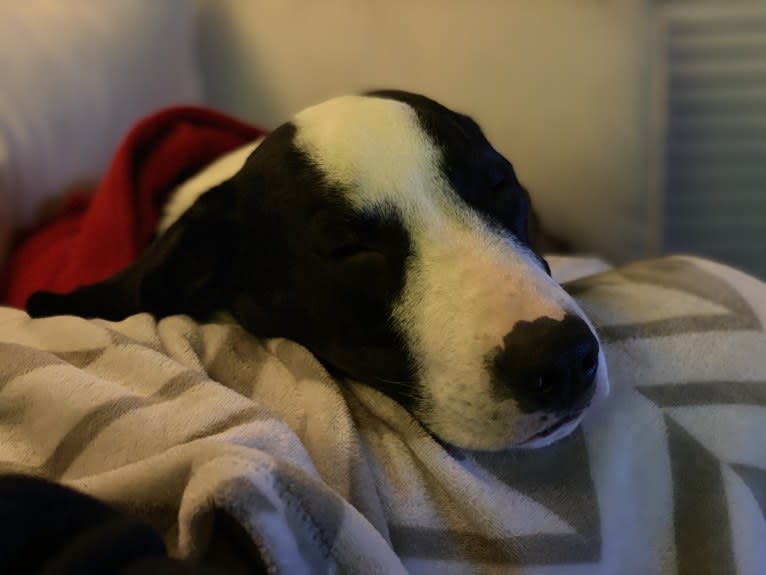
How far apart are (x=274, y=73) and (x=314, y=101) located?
0.10 m

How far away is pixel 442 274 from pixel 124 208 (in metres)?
0.60

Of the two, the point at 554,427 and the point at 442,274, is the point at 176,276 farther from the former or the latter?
the point at 554,427

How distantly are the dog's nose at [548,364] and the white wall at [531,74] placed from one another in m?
0.80

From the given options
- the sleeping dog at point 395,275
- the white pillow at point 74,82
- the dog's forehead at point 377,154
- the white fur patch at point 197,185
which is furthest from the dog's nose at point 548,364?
the white pillow at point 74,82

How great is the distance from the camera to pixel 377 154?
0.82 metres

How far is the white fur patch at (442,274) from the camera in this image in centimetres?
69

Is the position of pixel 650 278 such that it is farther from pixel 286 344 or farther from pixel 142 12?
pixel 142 12

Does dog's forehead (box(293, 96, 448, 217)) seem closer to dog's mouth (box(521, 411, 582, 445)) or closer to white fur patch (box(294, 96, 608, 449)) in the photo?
white fur patch (box(294, 96, 608, 449))

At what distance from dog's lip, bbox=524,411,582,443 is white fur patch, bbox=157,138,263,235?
61cm

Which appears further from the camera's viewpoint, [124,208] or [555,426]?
[124,208]

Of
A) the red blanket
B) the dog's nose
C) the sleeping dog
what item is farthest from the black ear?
the dog's nose

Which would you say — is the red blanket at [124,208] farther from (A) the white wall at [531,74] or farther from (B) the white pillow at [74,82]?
(A) the white wall at [531,74]

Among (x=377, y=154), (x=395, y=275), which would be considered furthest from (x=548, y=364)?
(x=377, y=154)

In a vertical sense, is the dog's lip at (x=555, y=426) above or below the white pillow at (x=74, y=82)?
below
